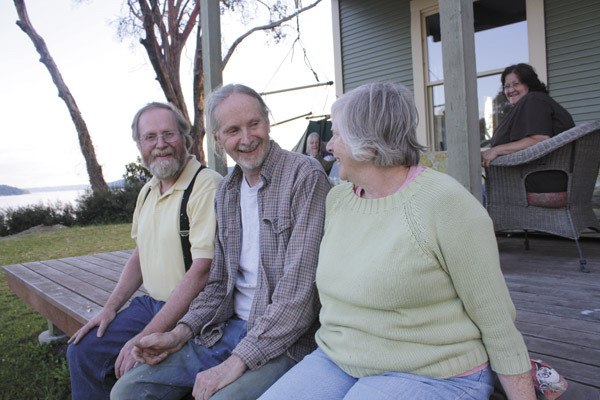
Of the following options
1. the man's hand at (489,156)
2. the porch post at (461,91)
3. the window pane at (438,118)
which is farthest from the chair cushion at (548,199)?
the window pane at (438,118)

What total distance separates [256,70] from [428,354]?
33.4 feet

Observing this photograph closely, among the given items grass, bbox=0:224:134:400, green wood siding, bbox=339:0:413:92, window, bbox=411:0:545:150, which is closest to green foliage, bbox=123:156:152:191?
grass, bbox=0:224:134:400

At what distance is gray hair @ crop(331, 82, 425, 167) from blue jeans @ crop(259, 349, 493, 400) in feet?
1.67

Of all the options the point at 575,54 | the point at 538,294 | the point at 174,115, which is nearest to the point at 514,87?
the point at 538,294

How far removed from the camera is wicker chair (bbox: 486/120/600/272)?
108 inches

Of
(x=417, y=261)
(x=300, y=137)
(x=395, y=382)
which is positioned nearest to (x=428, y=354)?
(x=395, y=382)

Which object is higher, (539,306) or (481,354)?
(481,354)

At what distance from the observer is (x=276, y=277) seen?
1457 mm

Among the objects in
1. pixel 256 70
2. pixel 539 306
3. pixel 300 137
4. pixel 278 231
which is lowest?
pixel 539 306

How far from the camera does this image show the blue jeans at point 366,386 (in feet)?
3.42

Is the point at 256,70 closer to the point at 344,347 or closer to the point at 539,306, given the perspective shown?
the point at 539,306

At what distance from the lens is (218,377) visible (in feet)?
4.19

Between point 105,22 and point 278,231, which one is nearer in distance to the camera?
point 278,231

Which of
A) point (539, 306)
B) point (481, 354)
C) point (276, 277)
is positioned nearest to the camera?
point (481, 354)
